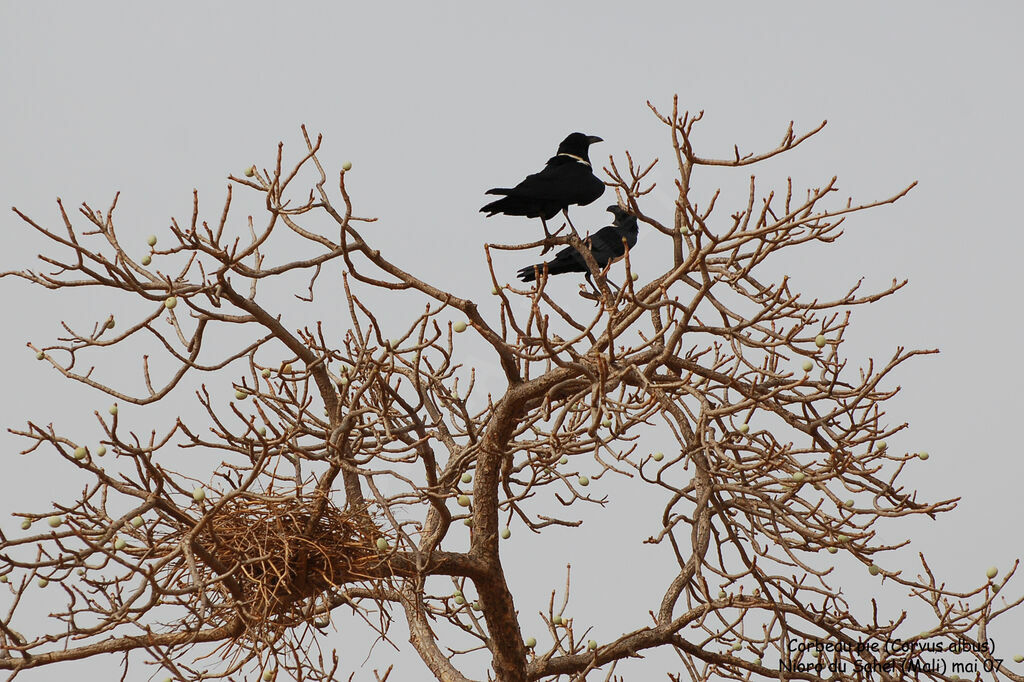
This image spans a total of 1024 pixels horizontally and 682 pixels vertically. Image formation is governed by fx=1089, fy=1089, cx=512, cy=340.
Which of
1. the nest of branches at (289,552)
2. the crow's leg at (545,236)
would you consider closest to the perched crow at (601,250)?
the crow's leg at (545,236)

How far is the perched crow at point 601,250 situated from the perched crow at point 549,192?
0.12 m

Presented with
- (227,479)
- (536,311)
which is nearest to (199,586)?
(227,479)

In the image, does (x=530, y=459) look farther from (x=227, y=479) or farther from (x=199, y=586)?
(x=199, y=586)

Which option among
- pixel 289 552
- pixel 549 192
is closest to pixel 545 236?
pixel 549 192

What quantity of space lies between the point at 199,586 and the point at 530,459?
149 cm

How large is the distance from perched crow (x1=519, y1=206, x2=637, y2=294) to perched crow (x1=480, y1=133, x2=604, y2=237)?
0.12 m

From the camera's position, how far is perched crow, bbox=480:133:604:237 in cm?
414

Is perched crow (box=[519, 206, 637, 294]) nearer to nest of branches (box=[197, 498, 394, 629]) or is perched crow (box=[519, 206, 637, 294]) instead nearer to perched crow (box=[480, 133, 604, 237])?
perched crow (box=[480, 133, 604, 237])

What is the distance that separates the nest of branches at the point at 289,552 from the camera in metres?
3.14

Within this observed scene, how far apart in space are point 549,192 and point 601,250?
14.7 inches

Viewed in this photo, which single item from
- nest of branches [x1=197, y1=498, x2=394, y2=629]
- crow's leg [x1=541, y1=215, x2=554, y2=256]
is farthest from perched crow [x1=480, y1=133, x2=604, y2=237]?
nest of branches [x1=197, y1=498, x2=394, y2=629]

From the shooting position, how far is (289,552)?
306 centimetres

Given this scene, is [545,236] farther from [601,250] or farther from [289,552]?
[289,552]

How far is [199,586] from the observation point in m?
2.55
